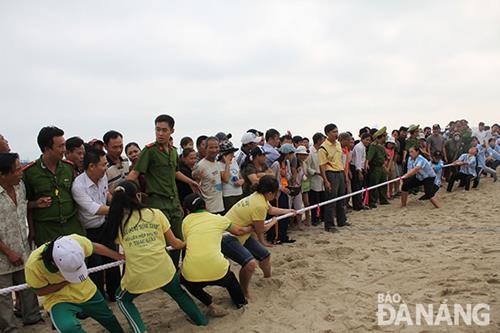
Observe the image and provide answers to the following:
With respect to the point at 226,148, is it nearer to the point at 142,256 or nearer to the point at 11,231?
the point at 142,256

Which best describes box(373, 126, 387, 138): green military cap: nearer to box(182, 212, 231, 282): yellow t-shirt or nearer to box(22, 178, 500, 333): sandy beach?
box(22, 178, 500, 333): sandy beach

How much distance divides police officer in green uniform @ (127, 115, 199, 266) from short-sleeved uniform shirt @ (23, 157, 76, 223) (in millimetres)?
714

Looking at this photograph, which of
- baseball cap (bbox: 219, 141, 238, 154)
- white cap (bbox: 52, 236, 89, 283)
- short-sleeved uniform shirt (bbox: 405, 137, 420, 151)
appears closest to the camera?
white cap (bbox: 52, 236, 89, 283)

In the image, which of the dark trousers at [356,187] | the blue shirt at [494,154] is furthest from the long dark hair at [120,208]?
the blue shirt at [494,154]

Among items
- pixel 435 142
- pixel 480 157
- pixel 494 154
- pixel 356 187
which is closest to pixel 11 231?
pixel 356 187

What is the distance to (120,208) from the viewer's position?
3.22m

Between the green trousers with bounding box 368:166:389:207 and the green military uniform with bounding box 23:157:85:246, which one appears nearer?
the green military uniform with bounding box 23:157:85:246

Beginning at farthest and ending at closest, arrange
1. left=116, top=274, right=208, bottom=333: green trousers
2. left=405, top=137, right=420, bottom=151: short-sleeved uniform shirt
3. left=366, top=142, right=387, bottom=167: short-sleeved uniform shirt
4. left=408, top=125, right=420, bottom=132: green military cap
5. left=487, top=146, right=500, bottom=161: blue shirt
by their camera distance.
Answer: left=487, top=146, right=500, bottom=161: blue shirt < left=408, top=125, right=420, bottom=132: green military cap < left=405, top=137, right=420, bottom=151: short-sleeved uniform shirt < left=366, top=142, right=387, bottom=167: short-sleeved uniform shirt < left=116, top=274, right=208, bottom=333: green trousers

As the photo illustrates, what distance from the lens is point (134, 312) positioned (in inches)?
130

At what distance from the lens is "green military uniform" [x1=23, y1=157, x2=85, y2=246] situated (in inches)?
146

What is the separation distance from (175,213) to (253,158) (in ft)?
5.34

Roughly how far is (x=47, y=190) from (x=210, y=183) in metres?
2.17

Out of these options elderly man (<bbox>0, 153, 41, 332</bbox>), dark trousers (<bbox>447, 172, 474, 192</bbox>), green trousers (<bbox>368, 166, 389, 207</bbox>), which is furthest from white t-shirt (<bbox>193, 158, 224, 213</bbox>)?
dark trousers (<bbox>447, 172, 474, 192</bbox>)

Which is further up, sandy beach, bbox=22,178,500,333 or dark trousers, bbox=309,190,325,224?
dark trousers, bbox=309,190,325,224
